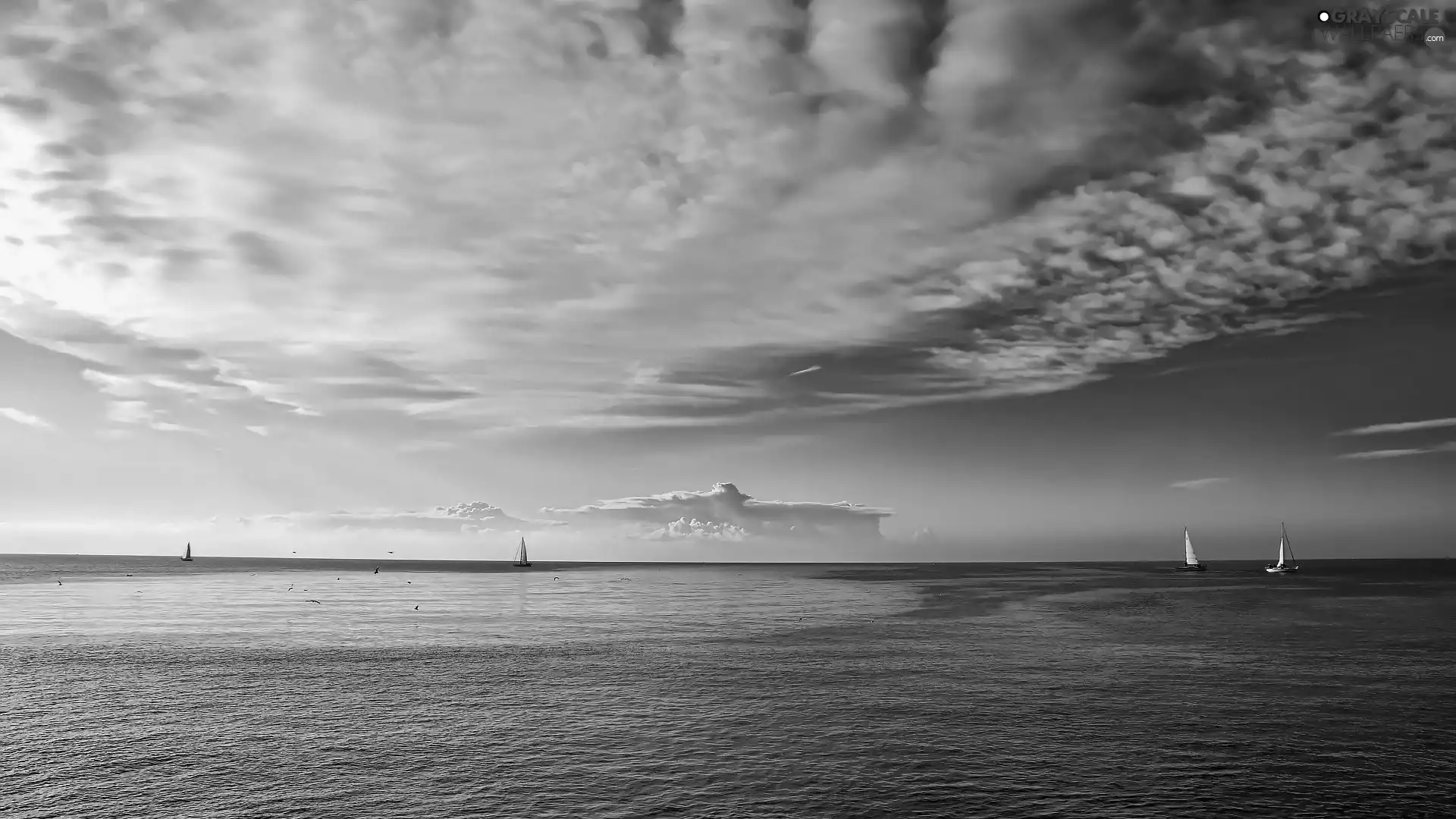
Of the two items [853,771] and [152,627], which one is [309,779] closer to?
[853,771]

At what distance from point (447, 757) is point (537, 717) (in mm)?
11419

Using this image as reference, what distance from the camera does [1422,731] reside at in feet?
181

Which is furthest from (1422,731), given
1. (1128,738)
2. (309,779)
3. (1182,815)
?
(309,779)

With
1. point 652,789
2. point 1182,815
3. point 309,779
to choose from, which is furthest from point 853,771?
point 309,779

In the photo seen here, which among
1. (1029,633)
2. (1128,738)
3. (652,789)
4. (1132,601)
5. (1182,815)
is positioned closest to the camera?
(1182,815)

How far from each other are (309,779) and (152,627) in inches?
3842

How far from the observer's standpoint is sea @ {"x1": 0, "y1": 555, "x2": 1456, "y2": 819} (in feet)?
139

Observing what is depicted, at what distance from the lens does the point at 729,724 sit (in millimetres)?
58250

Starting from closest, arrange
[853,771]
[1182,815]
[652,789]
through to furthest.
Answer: [1182,815] → [652,789] → [853,771]

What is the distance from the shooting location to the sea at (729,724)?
42.4 meters

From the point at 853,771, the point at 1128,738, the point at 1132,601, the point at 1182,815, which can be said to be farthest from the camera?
the point at 1132,601

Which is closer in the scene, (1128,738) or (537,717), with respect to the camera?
(1128,738)

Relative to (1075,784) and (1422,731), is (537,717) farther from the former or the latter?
(1422,731)

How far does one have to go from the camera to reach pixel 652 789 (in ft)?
144
